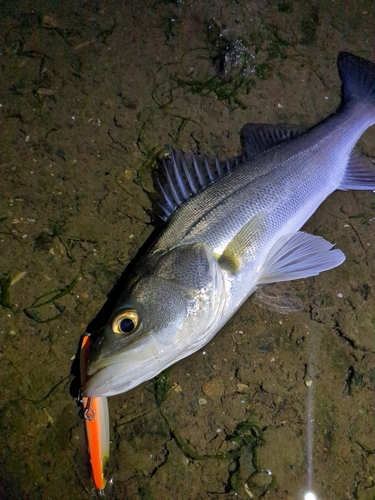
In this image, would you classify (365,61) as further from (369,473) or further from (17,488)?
(17,488)

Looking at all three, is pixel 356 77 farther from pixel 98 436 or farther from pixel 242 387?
pixel 98 436

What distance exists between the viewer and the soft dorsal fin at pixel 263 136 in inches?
140

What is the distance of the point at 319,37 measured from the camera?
414 centimetres

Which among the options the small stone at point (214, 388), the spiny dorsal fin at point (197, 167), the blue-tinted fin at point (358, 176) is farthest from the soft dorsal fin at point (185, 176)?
the small stone at point (214, 388)

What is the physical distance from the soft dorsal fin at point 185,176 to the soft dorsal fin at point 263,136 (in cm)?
35

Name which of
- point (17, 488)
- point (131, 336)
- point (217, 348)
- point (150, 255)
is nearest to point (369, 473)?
point (217, 348)

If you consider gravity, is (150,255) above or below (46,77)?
below

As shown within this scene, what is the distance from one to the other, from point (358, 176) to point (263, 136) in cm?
90

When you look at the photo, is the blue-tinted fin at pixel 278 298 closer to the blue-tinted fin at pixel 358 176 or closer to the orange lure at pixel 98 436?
the blue-tinted fin at pixel 358 176

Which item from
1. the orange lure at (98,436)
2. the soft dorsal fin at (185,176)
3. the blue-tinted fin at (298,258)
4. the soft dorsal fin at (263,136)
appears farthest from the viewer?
the soft dorsal fin at (263,136)

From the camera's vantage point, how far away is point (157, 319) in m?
2.45

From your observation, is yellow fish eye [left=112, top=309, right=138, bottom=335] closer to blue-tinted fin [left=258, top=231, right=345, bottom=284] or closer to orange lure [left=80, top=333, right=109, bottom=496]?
orange lure [left=80, top=333, right=109, bottom=496]

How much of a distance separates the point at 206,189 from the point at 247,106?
3.99 feet

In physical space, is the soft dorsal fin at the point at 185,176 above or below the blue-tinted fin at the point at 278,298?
above
